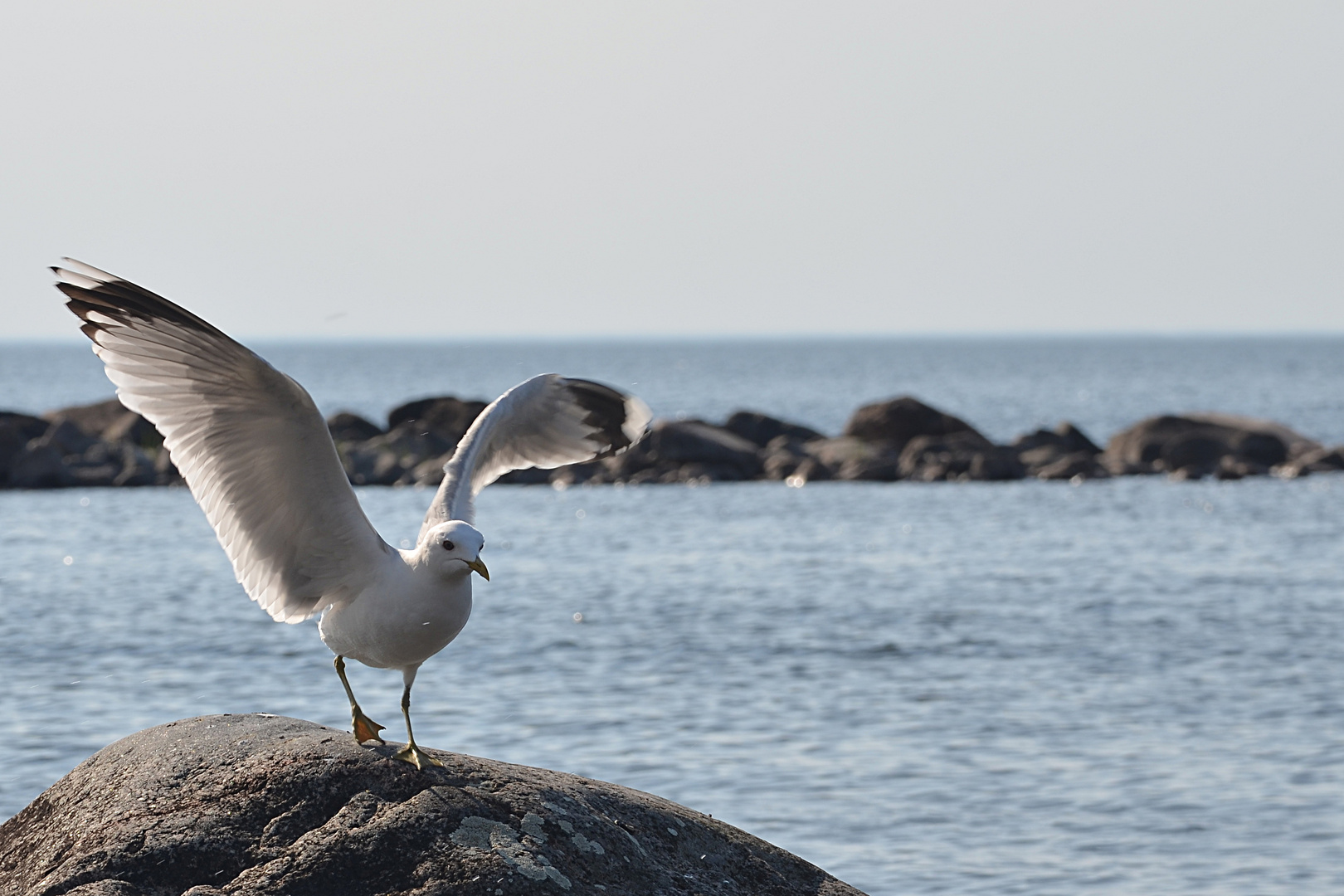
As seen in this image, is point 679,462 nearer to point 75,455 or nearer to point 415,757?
point 75,455

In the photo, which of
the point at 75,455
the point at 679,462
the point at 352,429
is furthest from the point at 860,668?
the point at 75,455

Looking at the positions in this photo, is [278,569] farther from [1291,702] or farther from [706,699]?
[1291,702]

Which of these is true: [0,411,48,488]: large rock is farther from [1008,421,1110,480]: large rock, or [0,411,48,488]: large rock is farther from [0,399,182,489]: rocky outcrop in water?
[1008,421,1110,480]: large rock

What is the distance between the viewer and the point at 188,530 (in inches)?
1115

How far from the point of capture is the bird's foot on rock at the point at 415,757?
6.05 meters

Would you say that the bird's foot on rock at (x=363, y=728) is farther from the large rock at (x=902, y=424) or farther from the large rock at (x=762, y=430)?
the large rock at (x=762, y=430)

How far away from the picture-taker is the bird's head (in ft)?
18.6

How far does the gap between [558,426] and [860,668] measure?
8622 millimetres

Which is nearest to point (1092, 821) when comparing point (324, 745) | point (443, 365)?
point (324, 745)

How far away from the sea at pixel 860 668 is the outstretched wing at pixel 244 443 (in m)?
4.45

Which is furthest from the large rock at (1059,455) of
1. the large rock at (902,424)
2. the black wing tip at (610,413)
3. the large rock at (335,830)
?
the large rock at (335,830)

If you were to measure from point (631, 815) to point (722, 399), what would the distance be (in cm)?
8608

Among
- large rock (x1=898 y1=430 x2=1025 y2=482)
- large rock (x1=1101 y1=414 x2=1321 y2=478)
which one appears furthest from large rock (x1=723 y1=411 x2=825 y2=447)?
large rock (x1=1101 y1=414 x2=1321 y2=478)

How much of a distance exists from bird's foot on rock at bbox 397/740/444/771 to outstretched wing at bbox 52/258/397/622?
656 millimetres
